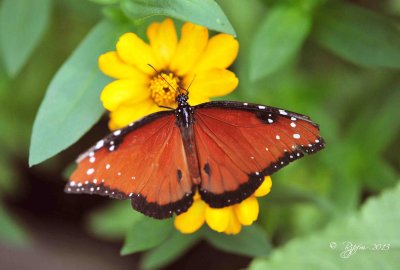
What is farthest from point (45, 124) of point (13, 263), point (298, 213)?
point (13, 263)

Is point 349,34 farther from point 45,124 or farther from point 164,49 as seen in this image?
point 45,124

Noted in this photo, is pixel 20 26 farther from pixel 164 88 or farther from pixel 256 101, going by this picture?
pixel 256 101

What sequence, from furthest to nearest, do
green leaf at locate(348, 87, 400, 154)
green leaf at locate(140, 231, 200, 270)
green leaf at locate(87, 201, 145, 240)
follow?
green leaf at locate(87, 201, 145, 240) < green leaf at locate(348, 87, 400, 154) < green leaf at locate(140, 231, 200, 270)

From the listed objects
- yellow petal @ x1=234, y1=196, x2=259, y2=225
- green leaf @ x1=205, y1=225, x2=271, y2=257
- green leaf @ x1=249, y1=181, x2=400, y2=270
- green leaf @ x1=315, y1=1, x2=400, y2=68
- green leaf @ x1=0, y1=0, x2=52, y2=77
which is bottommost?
green leaf @ x1=205, y1=225, x2=271, y2=257

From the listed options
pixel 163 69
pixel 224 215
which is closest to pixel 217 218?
pixel 224 215

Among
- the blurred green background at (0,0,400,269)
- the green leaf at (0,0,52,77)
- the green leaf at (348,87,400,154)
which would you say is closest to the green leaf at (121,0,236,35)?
the blurred green background at (0,0,400,269)

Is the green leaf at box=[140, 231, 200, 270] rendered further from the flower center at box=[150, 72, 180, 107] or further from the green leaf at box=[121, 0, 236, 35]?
the green leaf at box=[121, 0, 236, 35]
